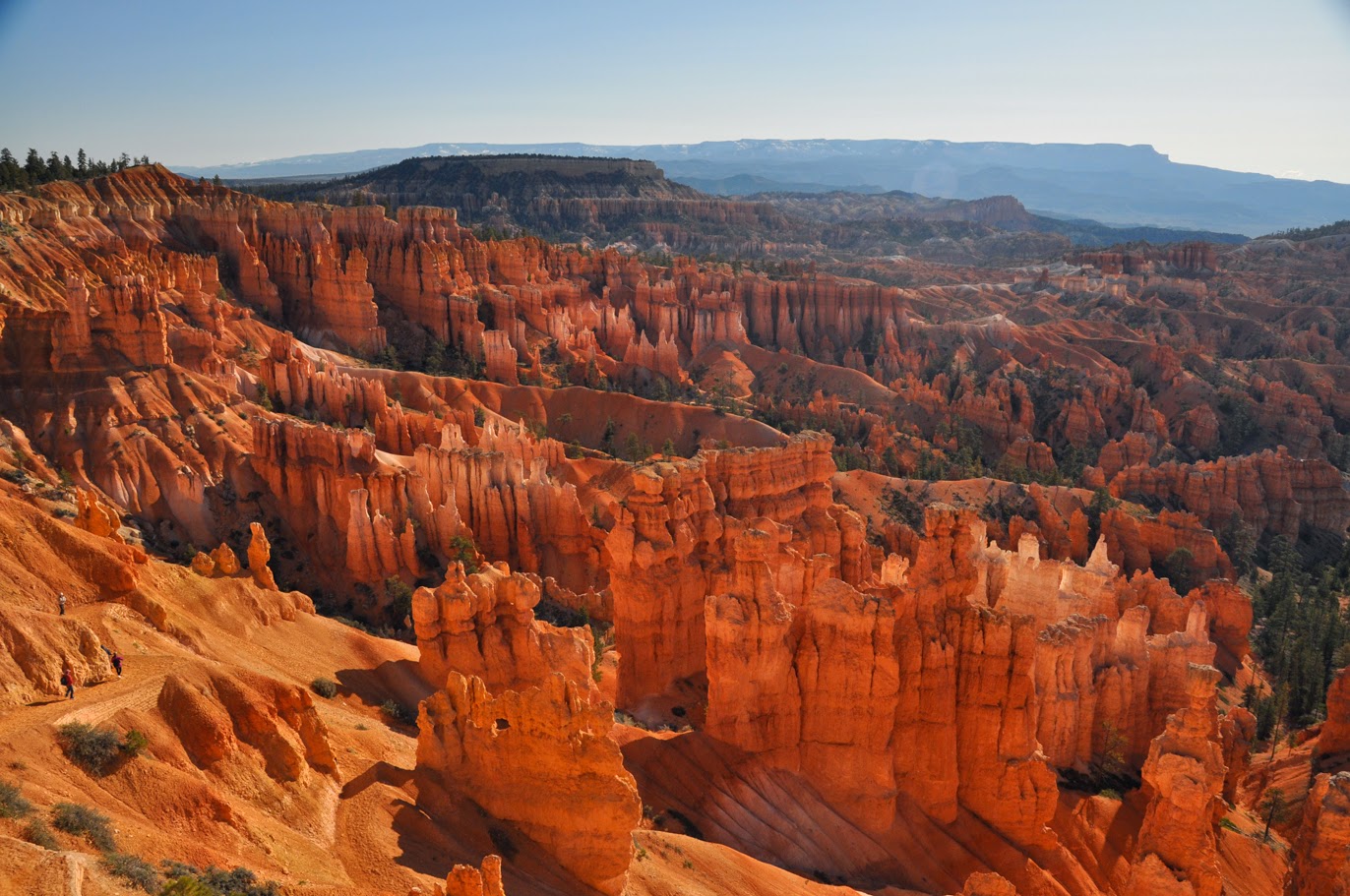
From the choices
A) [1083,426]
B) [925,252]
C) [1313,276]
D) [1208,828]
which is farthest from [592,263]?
[925,252]

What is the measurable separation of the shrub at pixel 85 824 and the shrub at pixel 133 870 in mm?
Result: 288

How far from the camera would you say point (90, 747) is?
13.7m

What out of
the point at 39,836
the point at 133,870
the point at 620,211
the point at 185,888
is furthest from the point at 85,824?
the point at 620,211

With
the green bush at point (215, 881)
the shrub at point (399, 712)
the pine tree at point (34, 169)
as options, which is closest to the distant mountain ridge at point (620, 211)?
the pine tree at point (34, 169)

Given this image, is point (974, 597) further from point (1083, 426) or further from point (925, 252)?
point (925, 252)

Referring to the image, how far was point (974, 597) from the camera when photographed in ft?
103

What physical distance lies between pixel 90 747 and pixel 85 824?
1.80 meters

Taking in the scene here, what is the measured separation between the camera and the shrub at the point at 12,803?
11.8 m

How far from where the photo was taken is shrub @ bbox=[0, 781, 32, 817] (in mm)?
11750

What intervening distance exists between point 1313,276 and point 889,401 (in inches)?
3191

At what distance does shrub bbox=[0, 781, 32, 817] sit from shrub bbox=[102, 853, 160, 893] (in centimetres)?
111

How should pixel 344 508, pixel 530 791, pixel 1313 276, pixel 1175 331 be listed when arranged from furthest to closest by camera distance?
pixel 1313 276, pixel 1175 331, pixel 344 508, pixel 530 791

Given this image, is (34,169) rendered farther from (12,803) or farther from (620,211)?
Result: (620,211)

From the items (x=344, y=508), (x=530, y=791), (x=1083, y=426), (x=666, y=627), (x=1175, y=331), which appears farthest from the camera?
(x=1175, y=331)
